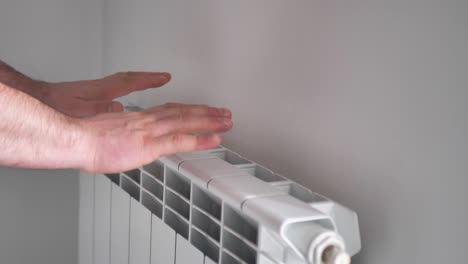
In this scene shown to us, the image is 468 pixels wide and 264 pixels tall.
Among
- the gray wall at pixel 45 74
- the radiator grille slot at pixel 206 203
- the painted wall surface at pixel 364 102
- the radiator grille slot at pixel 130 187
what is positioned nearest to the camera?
the painted wall surface at pixel 364 102

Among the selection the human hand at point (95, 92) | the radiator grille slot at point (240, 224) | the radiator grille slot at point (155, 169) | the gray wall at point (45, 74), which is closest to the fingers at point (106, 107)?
the human hand at point (95, 92)

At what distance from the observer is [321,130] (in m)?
0.71

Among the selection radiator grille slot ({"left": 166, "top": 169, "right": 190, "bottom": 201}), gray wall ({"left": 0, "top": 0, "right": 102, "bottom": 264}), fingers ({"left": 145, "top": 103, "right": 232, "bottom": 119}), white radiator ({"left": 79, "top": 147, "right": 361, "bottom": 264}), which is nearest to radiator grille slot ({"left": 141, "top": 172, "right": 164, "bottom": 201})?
white radiator ({"left": 79, "top": 147, "right": 361, "bottom": 264})

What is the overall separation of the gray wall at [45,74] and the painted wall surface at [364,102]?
1.79 ft

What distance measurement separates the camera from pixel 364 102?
2.09 feet

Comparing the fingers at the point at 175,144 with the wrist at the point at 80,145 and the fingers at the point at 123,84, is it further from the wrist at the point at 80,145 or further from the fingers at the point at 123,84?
the fingers at the point at 123,84

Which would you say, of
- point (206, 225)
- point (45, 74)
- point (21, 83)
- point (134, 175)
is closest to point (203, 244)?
point (206, 225)

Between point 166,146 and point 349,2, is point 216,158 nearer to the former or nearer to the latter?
point 166,146

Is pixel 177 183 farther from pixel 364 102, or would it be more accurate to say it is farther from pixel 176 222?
pixel 364 102

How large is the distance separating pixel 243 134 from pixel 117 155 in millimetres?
291

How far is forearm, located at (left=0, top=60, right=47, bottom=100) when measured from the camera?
0.96 m

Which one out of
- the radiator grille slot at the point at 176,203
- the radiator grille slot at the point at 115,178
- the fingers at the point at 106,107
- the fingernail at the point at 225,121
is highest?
the fingernail at the point at 225,121

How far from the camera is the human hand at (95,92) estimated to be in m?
0.91

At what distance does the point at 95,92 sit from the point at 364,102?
0.52 m
